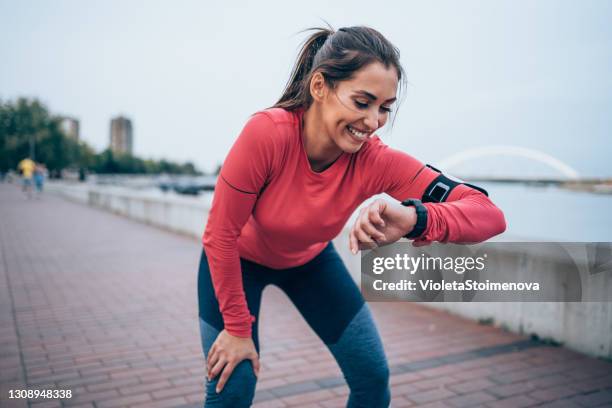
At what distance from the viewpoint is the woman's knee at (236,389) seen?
1806 mm

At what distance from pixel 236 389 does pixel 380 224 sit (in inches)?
33.2

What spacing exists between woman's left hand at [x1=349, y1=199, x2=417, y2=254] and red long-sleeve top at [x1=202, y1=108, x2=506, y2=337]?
0.15m

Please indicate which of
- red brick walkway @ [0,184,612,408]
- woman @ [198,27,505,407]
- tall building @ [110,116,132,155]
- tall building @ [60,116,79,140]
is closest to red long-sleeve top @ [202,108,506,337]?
woman @ [198,27,505,407]

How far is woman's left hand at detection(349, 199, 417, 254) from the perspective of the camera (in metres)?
1.37

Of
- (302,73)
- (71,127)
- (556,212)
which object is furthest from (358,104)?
(71,127)

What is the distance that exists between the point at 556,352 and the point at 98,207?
60.5 ft

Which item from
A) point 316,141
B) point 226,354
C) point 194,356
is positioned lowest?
point 194,356

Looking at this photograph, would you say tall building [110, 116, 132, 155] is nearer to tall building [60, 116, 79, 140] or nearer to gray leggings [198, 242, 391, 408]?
tall building [60, 116, 79, 140]

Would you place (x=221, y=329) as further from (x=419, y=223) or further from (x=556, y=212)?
(x=556, y=212)

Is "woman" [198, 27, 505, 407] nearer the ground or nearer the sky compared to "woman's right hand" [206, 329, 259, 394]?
nearer the sky

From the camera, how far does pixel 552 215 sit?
9102 mm

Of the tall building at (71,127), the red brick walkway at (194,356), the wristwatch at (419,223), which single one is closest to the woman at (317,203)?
the wristwatch at (419,223)

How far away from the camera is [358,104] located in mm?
1772

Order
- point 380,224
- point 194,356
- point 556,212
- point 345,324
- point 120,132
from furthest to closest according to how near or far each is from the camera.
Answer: point 120,132, point 556,212, point 194,356, point 345,324, point 380,224
